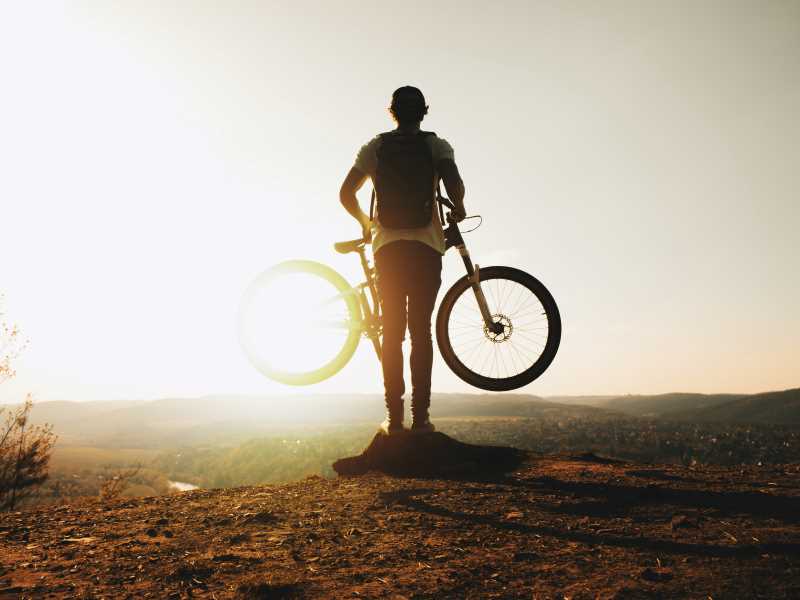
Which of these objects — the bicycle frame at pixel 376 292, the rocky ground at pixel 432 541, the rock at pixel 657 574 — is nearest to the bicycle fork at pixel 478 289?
the bicycle frame at pixel 376 292

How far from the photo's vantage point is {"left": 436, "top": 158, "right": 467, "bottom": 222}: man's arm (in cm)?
561

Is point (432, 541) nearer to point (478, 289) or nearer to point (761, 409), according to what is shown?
point (478, 289)

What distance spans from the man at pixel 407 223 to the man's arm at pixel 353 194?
0.01 metres

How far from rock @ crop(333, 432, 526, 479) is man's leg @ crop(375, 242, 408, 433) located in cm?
43

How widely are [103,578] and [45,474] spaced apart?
9228mm

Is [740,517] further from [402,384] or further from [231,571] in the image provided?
[402,384]

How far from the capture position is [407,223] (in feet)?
18.2

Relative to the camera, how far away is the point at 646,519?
3.29 metres

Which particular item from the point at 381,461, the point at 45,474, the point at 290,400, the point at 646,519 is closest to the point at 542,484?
the point at 646,519

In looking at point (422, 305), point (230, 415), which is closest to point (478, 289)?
point (422, 305)

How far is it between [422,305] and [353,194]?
1587 mm

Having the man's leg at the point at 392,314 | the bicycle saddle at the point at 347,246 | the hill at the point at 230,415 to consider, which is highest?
the bicycle saddle at the point at 347,246

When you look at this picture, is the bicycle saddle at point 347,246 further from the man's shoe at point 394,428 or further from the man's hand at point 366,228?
the man's shoe at point 394,428

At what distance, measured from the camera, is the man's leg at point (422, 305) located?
568cm
